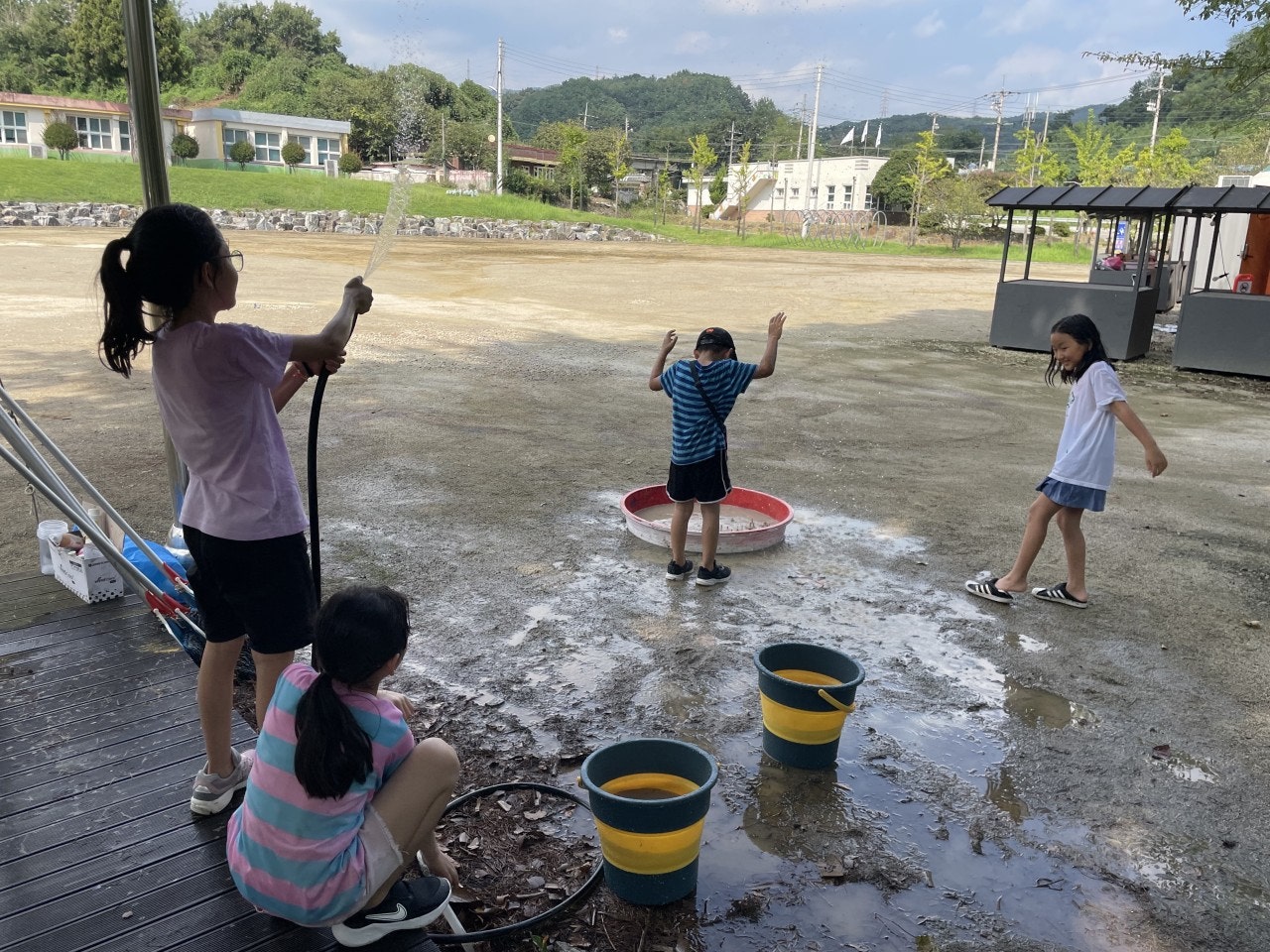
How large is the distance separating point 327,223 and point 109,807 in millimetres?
41030

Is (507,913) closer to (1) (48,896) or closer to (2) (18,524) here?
(1) (48,896)

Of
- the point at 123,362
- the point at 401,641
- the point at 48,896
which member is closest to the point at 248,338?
the point at 123,362

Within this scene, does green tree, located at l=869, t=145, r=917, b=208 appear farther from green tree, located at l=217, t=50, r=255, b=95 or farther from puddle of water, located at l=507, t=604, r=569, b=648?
puddle of water, located at l=507, t=604, r=569, b=648

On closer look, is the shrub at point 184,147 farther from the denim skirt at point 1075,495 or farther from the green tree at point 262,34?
the denim skirt at point 1075,495

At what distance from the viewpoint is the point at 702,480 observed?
197 inches

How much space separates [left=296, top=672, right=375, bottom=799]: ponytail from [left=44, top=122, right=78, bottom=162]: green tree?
53.5 metres

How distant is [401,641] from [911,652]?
2958 millimetres

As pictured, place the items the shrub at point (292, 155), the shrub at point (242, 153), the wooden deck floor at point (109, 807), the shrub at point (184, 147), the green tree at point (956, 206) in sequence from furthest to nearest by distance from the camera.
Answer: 1. the shrub at point (292, 155)
2. the shrub at point (242, 153)
3. the green tree at point (956, 206)
4. the shrub at point (184, 147)
5. the wooden deck floor at point (109, 807)

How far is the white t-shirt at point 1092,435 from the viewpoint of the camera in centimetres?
464

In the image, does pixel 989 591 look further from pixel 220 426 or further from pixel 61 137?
pixel 61 137

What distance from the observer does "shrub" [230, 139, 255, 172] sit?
49.0 meters

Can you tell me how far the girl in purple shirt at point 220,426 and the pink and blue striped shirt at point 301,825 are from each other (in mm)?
490

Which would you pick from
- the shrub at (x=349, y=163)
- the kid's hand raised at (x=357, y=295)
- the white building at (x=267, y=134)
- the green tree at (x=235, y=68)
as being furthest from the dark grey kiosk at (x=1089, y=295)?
the green tree at (x=235, y=68)

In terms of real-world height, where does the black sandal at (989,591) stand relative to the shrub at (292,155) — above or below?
below
